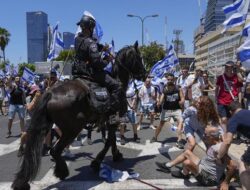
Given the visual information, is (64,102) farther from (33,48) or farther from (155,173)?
(33,48)

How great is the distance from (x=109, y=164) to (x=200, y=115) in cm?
228

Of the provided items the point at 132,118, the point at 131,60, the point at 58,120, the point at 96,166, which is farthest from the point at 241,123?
the point at 132,118

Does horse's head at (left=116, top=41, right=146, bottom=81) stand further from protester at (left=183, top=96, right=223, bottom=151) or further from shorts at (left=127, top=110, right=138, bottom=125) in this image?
shorts at (left=127, top=110, right=138, bottom=125)

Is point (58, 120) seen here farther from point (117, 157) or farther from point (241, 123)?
point (241, 123)

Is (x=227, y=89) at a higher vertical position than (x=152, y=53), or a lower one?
lower

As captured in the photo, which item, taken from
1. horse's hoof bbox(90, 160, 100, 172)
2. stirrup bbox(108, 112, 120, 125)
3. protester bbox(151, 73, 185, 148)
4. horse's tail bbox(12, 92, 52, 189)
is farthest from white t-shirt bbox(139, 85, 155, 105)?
horse's tail bbox(12, 92, 52, 189)

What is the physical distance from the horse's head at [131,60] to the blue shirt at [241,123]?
3.33 meters

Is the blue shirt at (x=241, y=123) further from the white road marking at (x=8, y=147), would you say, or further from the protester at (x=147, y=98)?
the protester at (x=147, y=98)

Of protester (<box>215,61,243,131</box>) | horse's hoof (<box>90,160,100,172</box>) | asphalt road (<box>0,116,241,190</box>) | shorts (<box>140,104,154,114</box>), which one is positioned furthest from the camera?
shorts (<box>140,104,154,114</box>)

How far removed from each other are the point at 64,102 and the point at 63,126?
0.40 m

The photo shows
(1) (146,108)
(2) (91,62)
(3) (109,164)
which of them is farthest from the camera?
(1) (146,108)

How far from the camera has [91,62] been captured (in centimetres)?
687

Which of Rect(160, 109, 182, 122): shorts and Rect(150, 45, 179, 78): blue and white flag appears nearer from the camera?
Rect(160, 109, 182, 122): shorts

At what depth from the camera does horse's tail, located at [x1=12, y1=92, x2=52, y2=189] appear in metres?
5.84
